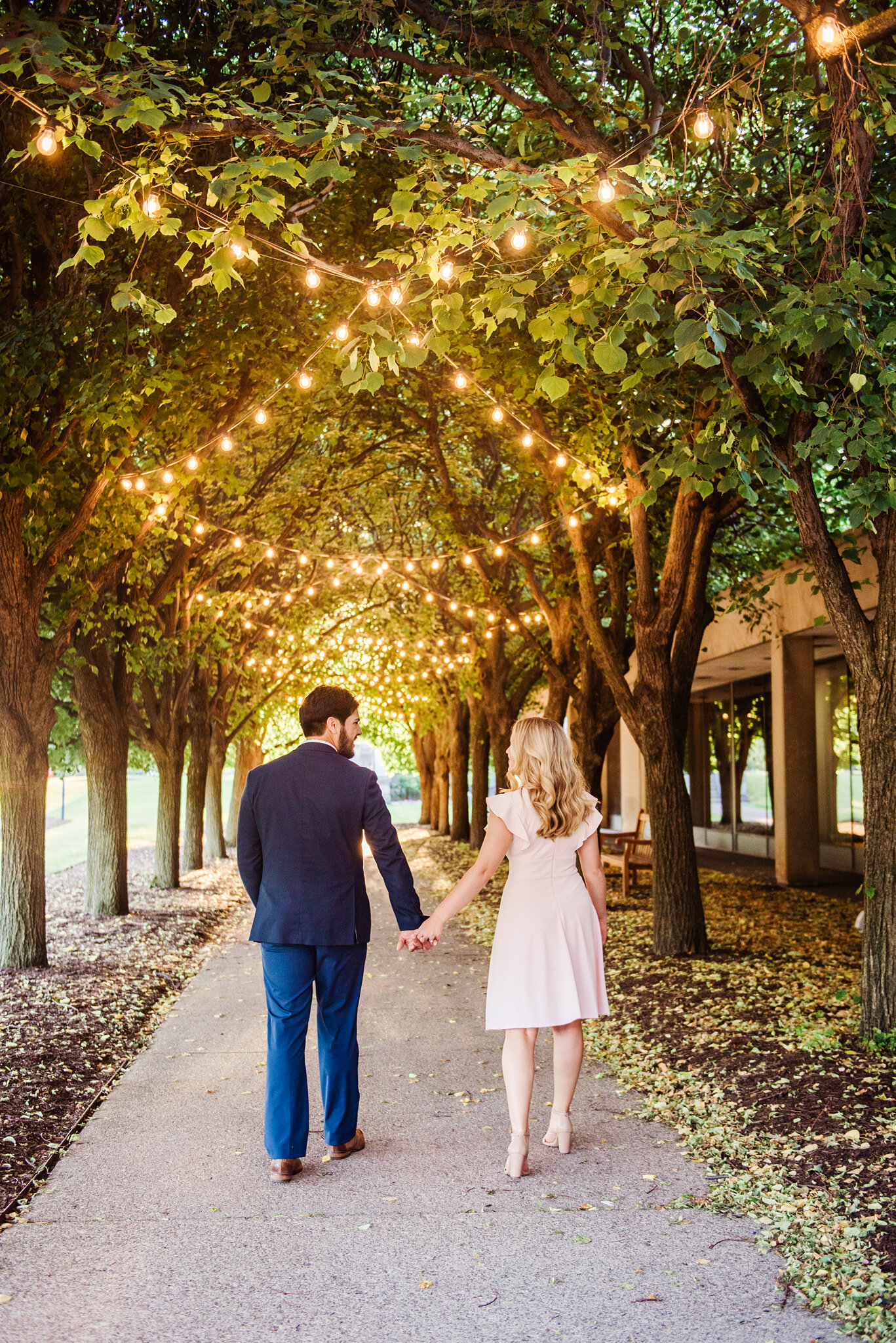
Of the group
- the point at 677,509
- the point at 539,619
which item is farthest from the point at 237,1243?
the point at 539,619

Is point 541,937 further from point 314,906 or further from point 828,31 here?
point 828,31

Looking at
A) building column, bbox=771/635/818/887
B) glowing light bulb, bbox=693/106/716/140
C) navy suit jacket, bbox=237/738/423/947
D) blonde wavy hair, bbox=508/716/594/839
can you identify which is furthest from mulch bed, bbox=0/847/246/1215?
building column, bbox=771/635/818/887

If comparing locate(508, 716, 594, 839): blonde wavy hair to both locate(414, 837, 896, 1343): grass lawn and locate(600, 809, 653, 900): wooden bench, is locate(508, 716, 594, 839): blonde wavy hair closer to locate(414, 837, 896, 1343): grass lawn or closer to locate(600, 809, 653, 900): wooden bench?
locate(414, 837, 896, 1343): grass lawn

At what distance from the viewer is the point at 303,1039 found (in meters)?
4.76

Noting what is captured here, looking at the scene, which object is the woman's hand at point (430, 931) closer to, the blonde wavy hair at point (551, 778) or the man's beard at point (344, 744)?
the blonde wavy hair at point (551, 778)

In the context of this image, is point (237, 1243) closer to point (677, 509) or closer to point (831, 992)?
point (831, 992)

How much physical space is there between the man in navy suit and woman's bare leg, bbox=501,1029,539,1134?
0.66 meters

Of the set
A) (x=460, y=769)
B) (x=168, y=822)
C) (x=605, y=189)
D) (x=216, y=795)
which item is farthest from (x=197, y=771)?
(x=605, y=189)

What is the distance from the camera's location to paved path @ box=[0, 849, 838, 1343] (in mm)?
3340

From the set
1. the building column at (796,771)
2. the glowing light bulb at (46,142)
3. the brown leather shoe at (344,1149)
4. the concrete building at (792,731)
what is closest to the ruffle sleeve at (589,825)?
the brown leather shoe at (344,1149)

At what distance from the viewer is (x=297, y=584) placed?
69.0 ft

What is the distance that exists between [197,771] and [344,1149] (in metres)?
15.7

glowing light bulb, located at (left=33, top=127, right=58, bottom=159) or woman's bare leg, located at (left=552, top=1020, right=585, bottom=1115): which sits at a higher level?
glowing light bulb, located at (left=33, top=127, right=58, bottom=159)

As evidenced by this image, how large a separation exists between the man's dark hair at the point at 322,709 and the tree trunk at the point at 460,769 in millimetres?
20804
